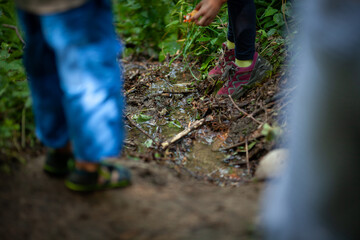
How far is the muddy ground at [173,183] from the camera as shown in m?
1.30

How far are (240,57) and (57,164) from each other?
1.79m

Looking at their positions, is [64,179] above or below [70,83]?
below

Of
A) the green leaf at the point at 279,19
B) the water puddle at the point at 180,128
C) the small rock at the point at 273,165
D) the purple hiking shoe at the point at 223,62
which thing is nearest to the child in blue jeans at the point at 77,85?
the small rock at the point at 273,165

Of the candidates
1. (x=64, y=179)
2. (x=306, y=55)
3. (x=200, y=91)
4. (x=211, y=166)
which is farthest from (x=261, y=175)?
(x=200, y=91)

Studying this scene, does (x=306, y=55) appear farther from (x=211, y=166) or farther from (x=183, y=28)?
(x=183, y=28)

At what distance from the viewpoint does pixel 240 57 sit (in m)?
2.67

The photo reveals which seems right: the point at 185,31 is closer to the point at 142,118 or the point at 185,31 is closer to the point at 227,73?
the point at 227,73

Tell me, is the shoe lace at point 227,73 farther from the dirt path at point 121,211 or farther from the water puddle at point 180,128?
the dirt path at point 121,211

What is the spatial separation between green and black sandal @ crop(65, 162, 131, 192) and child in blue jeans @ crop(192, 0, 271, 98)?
1.41 metres

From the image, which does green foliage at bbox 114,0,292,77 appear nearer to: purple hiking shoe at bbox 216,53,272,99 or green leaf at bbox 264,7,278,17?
green leaf at bbox 264,7,278,17

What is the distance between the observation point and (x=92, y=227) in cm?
131

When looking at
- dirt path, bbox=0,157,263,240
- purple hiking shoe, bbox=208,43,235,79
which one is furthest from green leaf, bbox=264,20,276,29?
dirt path, bbox=0,157,263,240

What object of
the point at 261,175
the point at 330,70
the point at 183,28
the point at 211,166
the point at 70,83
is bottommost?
the point at 211,166

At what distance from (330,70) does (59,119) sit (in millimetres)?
1231
